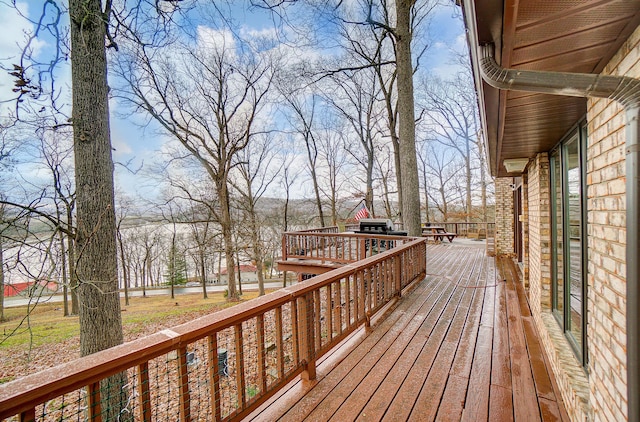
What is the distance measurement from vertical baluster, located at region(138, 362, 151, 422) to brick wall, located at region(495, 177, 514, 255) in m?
9.08

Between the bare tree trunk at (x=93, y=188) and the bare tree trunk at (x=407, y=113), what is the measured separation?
21.4ft

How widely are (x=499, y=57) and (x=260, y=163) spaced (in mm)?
15631

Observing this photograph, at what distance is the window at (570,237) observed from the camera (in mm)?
2096

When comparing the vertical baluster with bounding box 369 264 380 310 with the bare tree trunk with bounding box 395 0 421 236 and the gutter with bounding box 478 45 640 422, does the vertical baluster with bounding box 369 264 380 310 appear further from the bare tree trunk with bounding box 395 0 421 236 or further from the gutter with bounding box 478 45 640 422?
the bare tree trunk with bounding box 395 0 421 236

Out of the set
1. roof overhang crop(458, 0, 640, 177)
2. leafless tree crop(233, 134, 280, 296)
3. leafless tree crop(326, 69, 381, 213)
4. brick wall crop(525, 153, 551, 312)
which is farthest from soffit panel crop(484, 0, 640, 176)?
leafless tree crop(326, 69, 381, 213)

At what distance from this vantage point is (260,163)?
16.2 metres

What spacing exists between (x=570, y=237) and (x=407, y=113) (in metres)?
5.95

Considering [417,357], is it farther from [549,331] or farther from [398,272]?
[398,272]

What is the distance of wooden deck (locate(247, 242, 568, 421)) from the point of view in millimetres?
2049

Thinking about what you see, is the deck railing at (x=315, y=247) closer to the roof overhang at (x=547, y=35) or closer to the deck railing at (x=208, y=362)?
the deck railing at (x=208, y=362)

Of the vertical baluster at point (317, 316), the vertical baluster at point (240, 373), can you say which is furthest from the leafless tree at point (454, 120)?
the vertical baluster at point (240, 373)

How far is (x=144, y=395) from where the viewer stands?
4.37ft

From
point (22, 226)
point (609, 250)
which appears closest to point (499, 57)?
point (609, 250)

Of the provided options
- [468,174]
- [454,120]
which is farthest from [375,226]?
[454,120]
